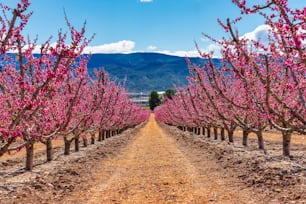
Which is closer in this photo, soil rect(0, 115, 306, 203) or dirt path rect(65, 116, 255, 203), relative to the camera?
soil rect(0, 115, 306, 203)

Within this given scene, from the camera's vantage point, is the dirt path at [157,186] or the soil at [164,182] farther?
the dirt path at [157,186]

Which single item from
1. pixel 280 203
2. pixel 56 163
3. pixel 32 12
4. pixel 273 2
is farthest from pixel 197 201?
pixel 56 163

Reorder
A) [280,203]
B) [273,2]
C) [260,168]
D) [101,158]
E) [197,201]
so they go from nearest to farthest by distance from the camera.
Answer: [273,2]
[280,203]
[197,201]
[260,168]
[101,158]

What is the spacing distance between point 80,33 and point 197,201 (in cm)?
579

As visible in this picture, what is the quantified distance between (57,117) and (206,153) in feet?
32.7

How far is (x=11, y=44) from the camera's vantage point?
24.8ft

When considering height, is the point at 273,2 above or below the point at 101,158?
above

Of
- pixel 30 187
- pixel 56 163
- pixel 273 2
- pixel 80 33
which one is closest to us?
pixel 273 2

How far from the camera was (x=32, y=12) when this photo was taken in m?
7.25

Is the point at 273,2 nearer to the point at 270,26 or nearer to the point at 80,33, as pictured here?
the point at 270,26

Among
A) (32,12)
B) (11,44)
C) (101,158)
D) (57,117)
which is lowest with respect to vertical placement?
(101,158)

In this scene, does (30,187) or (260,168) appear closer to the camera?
(30,187)

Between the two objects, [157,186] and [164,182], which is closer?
[157,186]

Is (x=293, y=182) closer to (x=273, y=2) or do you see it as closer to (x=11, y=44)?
(x=273, y=2)
